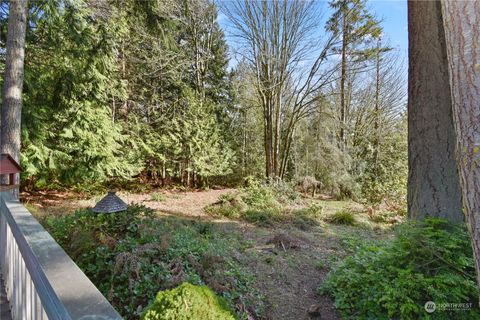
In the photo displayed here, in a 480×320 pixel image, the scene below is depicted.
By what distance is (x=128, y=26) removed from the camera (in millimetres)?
8219

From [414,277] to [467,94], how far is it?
5.61 ft

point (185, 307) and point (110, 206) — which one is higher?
point (110, 206)

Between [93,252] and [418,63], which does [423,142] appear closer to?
[418,63]

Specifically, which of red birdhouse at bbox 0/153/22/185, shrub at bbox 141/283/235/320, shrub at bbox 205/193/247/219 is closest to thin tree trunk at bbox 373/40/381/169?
shrub at bbox 205/193/247/219

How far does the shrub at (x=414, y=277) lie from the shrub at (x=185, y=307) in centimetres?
150

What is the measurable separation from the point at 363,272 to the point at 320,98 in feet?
24.9

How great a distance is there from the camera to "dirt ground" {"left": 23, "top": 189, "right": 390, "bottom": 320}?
2.71 metres

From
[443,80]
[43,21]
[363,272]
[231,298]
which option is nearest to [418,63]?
[443,80]

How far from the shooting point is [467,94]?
1.22 metres

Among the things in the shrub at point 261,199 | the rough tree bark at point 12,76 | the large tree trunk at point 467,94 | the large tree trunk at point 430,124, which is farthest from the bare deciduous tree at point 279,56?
the large tree trunk at point 467,94

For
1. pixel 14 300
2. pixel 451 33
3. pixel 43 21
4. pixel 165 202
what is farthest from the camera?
pixel 165 202

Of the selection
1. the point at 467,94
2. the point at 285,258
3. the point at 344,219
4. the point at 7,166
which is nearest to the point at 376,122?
the point at 344,219

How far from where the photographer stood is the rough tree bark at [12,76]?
439cm

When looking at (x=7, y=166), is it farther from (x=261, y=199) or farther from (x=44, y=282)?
(x=261, y=199)
